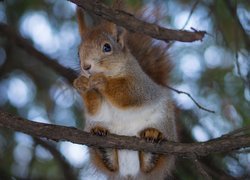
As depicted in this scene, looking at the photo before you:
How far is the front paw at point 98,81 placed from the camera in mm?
2654

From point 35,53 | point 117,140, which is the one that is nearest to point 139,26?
point 117,140

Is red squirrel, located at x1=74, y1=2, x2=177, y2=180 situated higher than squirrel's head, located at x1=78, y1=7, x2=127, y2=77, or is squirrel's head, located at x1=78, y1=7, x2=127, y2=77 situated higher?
squirrel's head, located at x1=78, y1=7, x2=127, y2=77

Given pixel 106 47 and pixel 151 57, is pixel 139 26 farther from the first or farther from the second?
pixel 151 57

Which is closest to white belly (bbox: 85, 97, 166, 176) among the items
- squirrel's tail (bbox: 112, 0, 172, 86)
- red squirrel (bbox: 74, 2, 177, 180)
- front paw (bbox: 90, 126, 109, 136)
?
red squirrel (bbox: 74, 2, 177, 180)

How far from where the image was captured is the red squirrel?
106 inches

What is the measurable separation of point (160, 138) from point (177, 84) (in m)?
1.15

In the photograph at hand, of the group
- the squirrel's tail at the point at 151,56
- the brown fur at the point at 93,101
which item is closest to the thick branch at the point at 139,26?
the brown fur at the point at 93,101

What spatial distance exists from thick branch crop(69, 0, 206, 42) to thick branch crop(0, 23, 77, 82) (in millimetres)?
1705

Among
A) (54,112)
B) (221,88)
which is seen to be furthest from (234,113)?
Answer: (54,112)

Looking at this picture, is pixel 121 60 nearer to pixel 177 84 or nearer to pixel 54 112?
pixel 177 84

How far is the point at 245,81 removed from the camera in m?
3.04

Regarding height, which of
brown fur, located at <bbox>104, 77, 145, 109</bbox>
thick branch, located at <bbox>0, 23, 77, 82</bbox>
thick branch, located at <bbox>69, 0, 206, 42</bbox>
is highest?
thick branch, located at <bbox>69, 0, 206, 42</bbox>

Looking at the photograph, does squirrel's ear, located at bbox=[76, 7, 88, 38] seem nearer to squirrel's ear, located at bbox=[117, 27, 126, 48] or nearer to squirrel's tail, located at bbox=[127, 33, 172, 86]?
squirrel's ear, located at bbox=[117, 27, 126, 48]

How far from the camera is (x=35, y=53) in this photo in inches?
147
